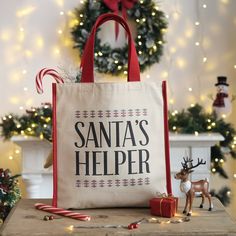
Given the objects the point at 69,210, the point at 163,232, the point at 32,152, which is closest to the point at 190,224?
the point at 163,232

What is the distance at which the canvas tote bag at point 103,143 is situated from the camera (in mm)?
1164

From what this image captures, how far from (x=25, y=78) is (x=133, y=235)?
6.29 ft

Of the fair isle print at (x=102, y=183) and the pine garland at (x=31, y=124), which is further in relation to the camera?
the pine garland at (x=31, y=124)

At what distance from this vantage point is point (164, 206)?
1.11 meters

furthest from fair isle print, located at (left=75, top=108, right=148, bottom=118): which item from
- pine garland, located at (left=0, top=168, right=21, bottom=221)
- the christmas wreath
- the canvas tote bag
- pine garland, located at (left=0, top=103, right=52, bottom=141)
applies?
the christmas wreath

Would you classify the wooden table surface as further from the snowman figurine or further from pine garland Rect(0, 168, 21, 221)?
the snowman figurine

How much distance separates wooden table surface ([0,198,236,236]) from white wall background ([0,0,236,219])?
162 cm

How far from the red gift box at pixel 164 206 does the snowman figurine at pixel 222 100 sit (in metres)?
1.60

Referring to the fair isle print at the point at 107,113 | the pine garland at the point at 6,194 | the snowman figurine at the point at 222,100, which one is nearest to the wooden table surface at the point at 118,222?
the fair isle print at the point at 107,113

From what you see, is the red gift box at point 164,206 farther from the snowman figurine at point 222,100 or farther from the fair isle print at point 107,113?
the snowman figurine at point 222,100

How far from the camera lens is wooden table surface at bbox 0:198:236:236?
996mm

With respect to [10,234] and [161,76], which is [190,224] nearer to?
[10,234]

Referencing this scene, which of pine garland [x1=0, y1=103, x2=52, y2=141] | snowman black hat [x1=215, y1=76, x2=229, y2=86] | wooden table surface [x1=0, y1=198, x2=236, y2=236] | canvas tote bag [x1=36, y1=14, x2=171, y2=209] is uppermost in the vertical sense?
snowman black hat [x1=215, y1=76, x2=229, y2=86]

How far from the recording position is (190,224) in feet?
3.44
